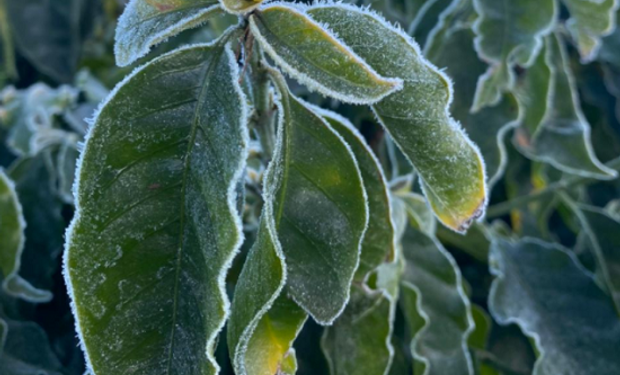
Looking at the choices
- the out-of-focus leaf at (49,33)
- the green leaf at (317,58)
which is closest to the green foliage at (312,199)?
the green leaf at (317,58)

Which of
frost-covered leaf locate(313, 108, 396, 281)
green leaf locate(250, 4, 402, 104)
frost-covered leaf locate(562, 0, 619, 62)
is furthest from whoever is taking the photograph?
frost-covered leaf locate(562, 0, 619, 62)

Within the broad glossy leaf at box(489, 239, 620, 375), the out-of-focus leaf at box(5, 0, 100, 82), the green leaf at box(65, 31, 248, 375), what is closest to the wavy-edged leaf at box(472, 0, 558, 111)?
the broad glossy leaf at box(489, 239, 620, 375)

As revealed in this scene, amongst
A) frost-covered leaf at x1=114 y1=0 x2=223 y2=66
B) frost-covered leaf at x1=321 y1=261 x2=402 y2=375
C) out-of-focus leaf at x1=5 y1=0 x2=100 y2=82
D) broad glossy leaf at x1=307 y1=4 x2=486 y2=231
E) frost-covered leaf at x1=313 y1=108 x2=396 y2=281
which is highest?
frost-covered leaf at x1=114 y1=0 x2=223 y2=66

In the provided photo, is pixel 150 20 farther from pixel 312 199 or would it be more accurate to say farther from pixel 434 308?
pixel 434 308

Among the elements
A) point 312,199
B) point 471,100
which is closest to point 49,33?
point 471,100

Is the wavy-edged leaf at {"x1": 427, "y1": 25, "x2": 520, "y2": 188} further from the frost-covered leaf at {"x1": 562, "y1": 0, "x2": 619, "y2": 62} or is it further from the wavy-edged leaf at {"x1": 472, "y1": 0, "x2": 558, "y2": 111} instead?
the frost-covered leaf at {"x1": 562, "y1": 0, "x2": 619, "y2": 62}

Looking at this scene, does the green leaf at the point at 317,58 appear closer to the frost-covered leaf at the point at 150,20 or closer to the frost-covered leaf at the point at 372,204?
the frost-covered leaf at the point at 150,20

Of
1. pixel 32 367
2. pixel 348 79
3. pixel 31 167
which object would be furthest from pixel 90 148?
pixel 31 167

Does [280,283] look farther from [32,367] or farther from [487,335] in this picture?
[487,335]
